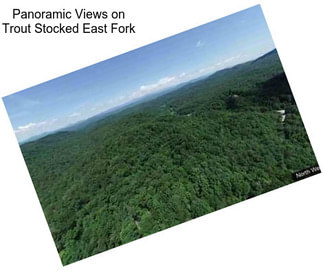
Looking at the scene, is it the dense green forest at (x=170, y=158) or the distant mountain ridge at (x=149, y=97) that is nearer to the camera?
the dense green forest at (x=170, y=158)

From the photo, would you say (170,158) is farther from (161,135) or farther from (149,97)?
(149,97)

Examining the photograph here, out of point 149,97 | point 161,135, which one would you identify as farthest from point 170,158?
point 149,97

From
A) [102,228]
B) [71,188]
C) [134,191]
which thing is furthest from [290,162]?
[71,188]

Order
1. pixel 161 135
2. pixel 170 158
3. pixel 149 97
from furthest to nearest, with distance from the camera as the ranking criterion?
pixel 149 97, pixel 161 135, pixel 170 158

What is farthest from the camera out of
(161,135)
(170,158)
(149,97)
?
(149,97)

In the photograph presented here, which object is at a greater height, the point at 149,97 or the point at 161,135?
the point at 149,97

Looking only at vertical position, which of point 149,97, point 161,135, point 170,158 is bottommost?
point 170,158

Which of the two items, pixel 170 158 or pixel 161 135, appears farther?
pixel 161 135

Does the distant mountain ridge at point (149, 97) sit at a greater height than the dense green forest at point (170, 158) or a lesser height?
greater
